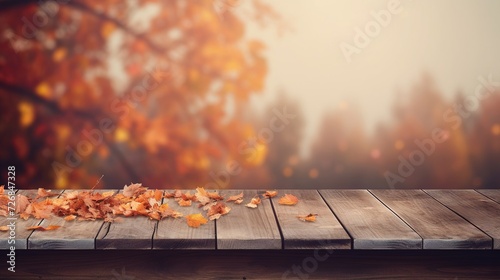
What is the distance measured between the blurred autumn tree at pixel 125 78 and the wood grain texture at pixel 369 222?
726mm

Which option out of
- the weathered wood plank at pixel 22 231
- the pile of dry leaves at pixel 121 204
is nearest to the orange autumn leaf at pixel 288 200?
the pile of dry leaves at pixel 121 204

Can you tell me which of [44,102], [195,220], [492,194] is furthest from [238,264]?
[44,102]

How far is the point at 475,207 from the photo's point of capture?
2.87m

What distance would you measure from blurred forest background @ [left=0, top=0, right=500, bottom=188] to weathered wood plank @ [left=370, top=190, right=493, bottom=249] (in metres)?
0.46

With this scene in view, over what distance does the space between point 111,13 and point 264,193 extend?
122 centimetres

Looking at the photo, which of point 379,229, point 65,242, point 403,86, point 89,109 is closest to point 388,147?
point 403,86

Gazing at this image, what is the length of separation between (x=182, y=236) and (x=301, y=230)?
0.43 meters

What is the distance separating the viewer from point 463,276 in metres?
2.48

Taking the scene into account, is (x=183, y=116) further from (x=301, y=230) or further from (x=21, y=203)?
(x=301, y=230)

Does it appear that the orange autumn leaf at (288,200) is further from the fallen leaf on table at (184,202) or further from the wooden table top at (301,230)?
the fallen leaf on table at (184,202)

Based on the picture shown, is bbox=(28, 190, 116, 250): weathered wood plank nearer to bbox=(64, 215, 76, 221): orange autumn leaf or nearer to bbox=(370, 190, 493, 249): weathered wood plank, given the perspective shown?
bbox=(64, 215, 76, 221): orange autumn leaf

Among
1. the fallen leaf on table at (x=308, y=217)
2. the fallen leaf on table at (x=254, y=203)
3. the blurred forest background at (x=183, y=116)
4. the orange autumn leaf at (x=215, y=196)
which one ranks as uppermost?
the blurred forest background at (x=183, y=116)

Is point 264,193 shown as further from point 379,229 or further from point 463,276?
point 463,276

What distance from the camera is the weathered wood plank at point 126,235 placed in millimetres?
2354
